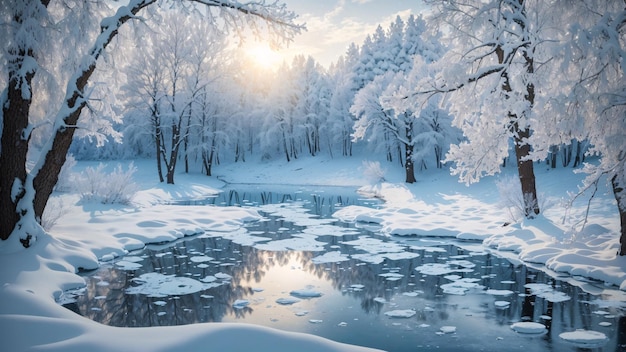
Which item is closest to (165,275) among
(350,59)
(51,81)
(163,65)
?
(51,81)

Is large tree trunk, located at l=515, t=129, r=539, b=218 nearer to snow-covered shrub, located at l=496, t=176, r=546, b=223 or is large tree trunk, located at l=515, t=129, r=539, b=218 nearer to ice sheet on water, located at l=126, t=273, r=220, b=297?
snow-covered shrub, located at l=496, t=176, r=546, b=223

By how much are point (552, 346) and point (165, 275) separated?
7058mm

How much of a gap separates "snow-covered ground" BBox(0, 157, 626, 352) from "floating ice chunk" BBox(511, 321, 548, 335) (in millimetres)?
2834

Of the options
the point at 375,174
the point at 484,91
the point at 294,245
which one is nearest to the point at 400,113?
the point at 375,174

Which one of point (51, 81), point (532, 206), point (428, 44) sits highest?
point (428, 44)

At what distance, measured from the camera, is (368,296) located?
7.36 meters

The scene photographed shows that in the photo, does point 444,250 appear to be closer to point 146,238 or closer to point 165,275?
point 165,275

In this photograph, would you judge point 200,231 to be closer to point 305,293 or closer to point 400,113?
point 305,293

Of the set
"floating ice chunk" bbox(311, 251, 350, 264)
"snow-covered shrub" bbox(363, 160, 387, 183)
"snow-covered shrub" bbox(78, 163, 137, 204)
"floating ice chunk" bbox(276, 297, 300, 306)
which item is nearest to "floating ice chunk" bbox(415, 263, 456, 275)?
"floating ice chunk" bbox(311, 251, 350, 264)

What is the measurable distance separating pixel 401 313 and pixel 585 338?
8.04ft

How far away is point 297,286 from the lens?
7980 mm

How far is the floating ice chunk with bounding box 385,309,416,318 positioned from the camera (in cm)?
640

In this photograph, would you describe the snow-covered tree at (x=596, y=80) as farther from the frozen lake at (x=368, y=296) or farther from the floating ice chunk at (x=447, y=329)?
the floating ice chunk at (x=447, y=329)

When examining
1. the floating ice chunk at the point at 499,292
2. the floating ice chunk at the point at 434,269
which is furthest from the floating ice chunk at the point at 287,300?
the floating ice chunk at the point at 499,292
